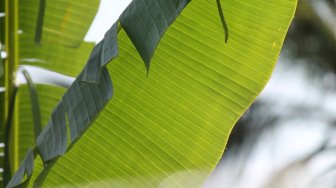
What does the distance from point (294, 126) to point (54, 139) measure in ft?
10.8

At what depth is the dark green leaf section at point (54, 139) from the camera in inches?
Answer: 34.7

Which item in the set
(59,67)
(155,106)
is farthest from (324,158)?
(155,106)

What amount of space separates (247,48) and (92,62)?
25 centimetres

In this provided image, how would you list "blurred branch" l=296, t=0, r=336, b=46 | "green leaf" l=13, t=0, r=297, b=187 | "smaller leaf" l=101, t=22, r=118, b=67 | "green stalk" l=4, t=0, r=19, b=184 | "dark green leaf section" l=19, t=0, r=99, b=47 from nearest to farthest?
"smaller leaf" l=101, t=22, r=118, b=67 → "green leaf" l=13, t=0, r=297, b=187 → "green stalk" l=4, t=0, r=19, b=184 → "dark green leaf section" l=19, t=0, r=99, b=47 → "blurred branch" l=296, t=0, r=336, b=46

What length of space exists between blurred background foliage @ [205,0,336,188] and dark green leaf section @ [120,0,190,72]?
9.36ft

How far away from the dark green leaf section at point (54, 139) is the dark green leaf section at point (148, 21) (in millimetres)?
117

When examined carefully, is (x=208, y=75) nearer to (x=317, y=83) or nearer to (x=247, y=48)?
(x=247, y=48)

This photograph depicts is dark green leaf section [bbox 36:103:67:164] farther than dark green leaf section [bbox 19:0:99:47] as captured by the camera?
No

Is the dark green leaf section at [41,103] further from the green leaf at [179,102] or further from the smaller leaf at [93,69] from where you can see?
the smaller leaf at [93,69]

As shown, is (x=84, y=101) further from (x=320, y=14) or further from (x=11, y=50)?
(x=320, y=14)

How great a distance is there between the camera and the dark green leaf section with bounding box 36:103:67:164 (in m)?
0.88

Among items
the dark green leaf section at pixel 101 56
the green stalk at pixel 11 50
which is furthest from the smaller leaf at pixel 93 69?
the green stalk at pixel 11 50

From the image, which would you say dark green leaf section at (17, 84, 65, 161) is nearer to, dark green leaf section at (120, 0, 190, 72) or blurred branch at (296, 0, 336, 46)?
dark green leaf section at (120, 0, 190, 72)

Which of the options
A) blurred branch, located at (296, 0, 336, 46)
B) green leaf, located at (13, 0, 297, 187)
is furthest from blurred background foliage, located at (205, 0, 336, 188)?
green leaf, located at (13, 0, 297, 187)
